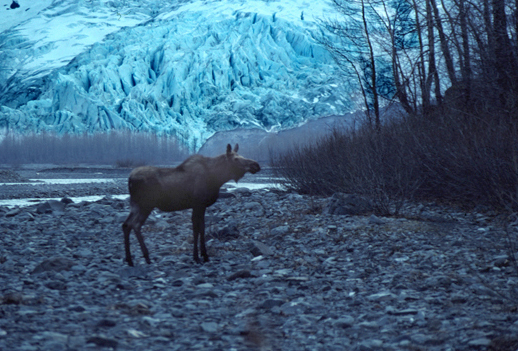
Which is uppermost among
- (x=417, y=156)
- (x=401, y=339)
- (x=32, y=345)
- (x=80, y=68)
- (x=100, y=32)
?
(x=100, y=32)

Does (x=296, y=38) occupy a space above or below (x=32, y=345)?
above

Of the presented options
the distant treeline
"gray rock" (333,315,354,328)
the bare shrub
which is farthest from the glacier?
"gray rock" (333,315,354,328)

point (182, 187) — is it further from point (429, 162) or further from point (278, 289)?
point (429, 162)

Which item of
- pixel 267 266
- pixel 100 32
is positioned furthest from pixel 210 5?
pixel 267 266

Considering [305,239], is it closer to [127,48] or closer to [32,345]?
[32,345]

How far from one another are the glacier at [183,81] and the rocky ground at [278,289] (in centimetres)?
7479

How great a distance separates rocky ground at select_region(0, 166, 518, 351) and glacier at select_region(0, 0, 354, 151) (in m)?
74.8

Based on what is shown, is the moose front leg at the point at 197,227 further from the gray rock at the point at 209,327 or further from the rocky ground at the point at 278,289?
the gray rock at the point at 209,327

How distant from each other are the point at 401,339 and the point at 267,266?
3.00 meters

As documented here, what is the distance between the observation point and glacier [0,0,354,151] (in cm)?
8812

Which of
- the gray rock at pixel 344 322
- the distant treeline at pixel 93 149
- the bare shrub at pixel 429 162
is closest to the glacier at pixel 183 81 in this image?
the distant treeline at pixel 93 149

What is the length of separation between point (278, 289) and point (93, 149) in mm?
82768

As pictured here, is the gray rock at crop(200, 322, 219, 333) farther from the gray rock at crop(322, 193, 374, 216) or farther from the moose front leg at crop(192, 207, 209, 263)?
the gray rock at crop(322, 193, 374, 216)

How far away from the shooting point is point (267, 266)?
6.83 metres
